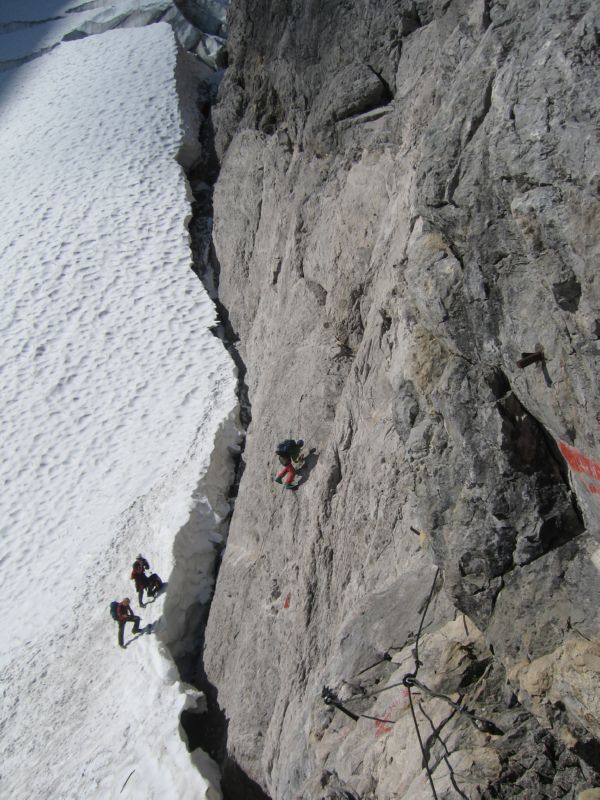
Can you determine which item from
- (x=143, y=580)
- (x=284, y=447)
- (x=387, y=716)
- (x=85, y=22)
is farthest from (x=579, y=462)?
(x=85, y=22)

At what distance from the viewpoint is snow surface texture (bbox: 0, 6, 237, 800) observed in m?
9.49

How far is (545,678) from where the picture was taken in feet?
15.0

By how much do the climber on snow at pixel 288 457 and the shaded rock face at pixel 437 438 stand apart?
0.57ft

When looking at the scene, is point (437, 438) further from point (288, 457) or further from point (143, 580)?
point (143, 580)

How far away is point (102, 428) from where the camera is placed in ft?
44.8

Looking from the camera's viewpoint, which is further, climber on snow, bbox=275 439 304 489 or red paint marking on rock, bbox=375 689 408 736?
climber on snow, bbox=275 439 304 489

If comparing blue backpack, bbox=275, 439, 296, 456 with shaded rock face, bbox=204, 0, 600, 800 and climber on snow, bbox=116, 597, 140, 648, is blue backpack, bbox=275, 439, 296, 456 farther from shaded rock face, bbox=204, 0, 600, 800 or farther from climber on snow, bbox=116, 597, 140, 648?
climber on snow, bbox=116, 597, 140, 648

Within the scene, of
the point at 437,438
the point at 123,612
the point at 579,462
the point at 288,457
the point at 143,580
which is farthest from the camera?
the point at 143,580

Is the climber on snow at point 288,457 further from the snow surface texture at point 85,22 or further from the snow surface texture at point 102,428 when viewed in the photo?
the snow surface texture at point 85,22

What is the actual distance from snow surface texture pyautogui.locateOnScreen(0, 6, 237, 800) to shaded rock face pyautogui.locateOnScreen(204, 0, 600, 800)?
1252mm

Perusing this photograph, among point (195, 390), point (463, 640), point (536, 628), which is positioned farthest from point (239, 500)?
point (536, 628)

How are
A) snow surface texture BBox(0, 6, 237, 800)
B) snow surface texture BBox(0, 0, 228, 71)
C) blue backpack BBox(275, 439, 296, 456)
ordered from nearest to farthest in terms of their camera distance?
blue backpack BBox(275, 439, 296, 456) → snow surface texture BBox(0, 6, 237, 800) → snow surface texture BBox(0, 0, 228, 71)

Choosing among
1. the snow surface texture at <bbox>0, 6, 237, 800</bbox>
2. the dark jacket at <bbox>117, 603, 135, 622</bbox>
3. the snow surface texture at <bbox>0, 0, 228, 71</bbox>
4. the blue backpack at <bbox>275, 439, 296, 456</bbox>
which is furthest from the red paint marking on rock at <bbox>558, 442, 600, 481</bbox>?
the snow surface texture at <bbox>0, 0, 228, 71</bbox>

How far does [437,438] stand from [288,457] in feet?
10.6
